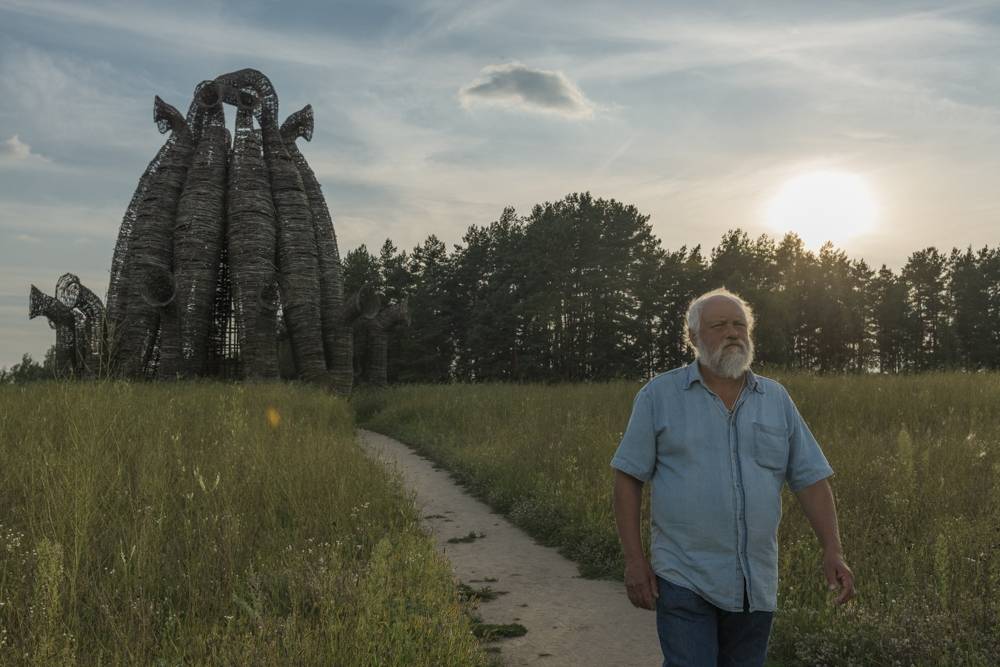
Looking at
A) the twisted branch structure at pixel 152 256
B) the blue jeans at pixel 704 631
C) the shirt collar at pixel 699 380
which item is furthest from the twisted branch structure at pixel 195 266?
the blue jeans at pixel 704 631

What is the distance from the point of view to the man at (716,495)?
2.71m

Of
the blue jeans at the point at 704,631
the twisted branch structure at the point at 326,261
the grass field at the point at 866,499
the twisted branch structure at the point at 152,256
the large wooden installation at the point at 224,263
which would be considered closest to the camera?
the blue jeans at the point at 704,631

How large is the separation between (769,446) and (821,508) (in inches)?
15.0

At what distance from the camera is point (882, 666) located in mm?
4133

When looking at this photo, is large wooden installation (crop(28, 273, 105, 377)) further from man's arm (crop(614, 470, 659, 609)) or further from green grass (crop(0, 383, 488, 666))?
man's arm (crop(614, 470, 659, 609))

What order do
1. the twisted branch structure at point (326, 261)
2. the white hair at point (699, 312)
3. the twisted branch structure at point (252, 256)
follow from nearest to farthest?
the white hair at point (699, 312)
the twisted branch structure at point (252, 256)
the twisted branch structure at point (326, 261)

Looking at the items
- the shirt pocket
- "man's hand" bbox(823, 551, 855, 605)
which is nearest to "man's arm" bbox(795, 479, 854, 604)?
"man's hand" bbox(823, 551, 855, 605)

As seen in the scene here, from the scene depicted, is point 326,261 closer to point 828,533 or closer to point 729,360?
point 729,360

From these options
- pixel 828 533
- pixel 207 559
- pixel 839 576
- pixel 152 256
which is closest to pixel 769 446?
pixel 828 533

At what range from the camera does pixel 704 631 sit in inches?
106

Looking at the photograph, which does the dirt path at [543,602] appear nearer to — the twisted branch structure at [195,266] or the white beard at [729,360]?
the white beard at [729,360]

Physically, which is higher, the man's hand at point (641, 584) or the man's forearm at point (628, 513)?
the man's forearm at point (628, 513)

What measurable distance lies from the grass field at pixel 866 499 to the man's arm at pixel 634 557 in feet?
7.39

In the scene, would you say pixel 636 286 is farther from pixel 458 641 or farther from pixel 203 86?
pixel 458 641
